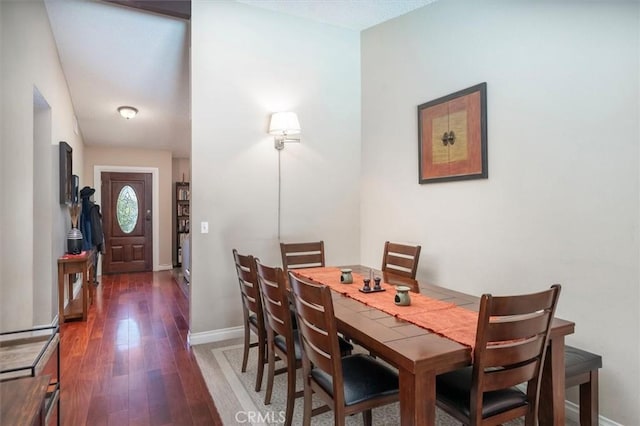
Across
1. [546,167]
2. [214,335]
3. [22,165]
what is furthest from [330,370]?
[22,165]

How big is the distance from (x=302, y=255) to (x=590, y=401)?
7.25 feet

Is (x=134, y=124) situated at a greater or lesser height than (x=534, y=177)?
greater

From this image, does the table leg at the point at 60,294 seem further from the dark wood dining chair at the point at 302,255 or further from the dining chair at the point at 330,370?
the dining chair at the point at 330,370

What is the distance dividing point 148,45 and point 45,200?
188 cm

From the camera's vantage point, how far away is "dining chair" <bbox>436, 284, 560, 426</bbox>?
134 centimetres

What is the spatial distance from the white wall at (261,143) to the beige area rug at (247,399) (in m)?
0.51

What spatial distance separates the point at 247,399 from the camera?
234 centimetres

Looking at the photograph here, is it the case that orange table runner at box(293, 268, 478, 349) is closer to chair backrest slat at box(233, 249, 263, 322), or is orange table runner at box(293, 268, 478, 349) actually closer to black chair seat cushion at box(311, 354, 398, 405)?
black chair seat cushion at box(311, 354, 398, 405)

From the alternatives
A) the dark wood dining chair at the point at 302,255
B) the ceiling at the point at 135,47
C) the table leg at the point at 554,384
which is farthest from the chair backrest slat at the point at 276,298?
the ceiling at the point at 135,47

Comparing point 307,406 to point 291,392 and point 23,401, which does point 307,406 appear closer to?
point 291,392

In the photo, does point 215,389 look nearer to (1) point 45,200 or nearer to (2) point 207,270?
(2) point 207,270

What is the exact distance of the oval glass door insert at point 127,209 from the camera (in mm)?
6910

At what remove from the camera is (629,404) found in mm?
1909

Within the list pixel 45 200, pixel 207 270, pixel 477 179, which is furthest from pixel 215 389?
pixel 45 200
